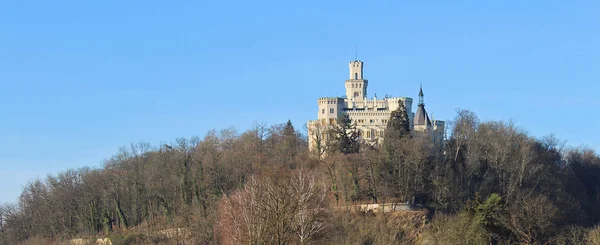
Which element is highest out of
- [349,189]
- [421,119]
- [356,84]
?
[356,84]

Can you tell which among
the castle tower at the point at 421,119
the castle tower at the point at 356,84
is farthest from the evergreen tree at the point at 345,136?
the castle tower at the point at 356,84

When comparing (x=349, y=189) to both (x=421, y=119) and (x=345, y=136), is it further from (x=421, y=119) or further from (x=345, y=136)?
(x=421, y=119)

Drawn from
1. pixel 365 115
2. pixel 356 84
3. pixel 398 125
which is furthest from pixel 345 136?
pixel 356 84

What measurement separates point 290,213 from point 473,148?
35.8 metres

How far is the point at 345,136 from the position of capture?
284 ft

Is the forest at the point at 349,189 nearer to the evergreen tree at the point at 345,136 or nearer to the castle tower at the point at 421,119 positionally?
the evergreen tree at the point at 345,136

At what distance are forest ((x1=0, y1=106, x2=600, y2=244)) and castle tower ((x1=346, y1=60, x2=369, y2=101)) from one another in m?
9.72

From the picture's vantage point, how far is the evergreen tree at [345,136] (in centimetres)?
8556

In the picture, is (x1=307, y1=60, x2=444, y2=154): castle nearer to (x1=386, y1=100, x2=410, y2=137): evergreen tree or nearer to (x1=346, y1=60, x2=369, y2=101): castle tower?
(x1=346, y1=60, x2=369, y2=101): castle tower

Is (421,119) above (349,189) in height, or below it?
above

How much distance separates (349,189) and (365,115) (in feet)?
74.1

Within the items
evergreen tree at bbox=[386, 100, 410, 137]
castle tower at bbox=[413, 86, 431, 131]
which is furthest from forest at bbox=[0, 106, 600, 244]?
castle tower at bbox=[413, 86, 431, 131]

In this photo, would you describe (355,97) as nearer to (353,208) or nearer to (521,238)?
(353,208)

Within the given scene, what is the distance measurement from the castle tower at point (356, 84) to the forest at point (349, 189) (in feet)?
31.9
